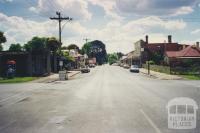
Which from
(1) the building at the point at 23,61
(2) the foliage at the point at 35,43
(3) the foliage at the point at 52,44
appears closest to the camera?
(1) the building at the point at 23,61

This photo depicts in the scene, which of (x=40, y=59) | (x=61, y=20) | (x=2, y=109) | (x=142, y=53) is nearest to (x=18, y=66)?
(x=40, y=59)

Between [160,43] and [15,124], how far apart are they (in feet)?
360

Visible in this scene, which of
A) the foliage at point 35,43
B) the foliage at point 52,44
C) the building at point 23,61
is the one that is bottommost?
the building at point 23,61

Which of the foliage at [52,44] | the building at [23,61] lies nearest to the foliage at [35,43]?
the foliage at [52,44]

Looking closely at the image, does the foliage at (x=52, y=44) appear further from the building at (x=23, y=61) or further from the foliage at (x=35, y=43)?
the foliage at (x=35, y=43)

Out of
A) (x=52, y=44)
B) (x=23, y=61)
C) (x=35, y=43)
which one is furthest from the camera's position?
(x=35, y=43)

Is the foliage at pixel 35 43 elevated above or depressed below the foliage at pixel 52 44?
above

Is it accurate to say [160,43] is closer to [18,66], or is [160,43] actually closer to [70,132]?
[18,66]

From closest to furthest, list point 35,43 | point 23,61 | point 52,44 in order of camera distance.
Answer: point 23,61 < point 52,44 < point 35,43

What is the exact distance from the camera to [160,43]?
119375mm

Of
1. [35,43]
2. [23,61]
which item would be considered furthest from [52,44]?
[35,43]

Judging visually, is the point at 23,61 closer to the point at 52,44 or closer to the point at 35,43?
the point at 52,44

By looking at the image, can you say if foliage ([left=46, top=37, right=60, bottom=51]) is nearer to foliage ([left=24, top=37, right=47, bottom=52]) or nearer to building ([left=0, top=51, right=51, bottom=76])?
building ([left=0, top=51, right=51, bottom=76])

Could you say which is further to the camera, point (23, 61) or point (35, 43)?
point (35, 43)
